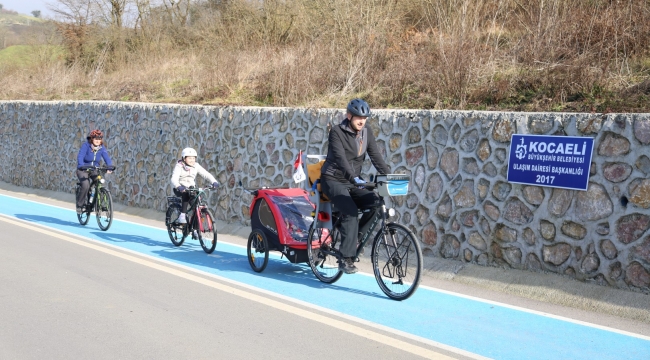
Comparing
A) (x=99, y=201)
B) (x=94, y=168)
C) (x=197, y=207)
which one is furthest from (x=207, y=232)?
(x=94, y=168)

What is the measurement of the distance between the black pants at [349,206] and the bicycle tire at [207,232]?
3.40m

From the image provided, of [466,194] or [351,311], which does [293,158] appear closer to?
[466,194]

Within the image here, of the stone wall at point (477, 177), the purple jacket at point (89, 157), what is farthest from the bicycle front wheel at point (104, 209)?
the stone wall at point (477, 177)

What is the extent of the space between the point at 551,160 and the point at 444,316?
8.55 feet

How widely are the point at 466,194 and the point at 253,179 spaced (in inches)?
207

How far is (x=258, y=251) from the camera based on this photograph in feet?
31.4

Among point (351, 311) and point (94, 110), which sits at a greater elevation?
point (94, 110)

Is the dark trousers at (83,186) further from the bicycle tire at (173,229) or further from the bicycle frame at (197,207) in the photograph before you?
the bicycle frame at (197,207)

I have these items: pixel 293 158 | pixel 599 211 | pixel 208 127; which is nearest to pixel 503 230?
pixel 599 211

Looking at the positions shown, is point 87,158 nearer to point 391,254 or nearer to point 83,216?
point 83,216

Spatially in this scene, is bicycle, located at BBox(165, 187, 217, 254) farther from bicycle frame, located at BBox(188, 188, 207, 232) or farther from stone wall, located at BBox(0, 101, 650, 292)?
stone wall, located at BBox(0, 101, 650, 292)

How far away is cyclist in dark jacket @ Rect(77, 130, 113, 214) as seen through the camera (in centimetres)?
1406

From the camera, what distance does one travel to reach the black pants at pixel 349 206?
8.02 metres

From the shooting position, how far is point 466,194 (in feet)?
31.6
